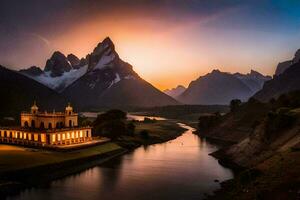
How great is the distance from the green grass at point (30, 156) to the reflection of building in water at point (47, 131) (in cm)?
626

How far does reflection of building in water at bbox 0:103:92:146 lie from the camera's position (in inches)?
4259

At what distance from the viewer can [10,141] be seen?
115 metres

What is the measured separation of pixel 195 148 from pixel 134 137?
2660cm

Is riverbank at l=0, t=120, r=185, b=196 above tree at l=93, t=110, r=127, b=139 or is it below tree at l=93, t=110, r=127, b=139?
below

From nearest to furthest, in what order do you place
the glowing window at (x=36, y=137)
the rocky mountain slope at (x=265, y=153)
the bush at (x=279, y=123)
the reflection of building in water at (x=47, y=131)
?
the rocky mountain slope at (x=265, y=153)
the bush at (x=279, y=123)
the reflection of building in water at (x=47, y=131)
the glowing window at (x=36, y=137)

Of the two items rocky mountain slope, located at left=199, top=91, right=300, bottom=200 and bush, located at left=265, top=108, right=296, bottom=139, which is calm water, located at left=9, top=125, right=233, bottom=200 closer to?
rocky mountain slope, located at left=199, top=91, right=300, bottom=200

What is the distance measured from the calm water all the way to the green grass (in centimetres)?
722

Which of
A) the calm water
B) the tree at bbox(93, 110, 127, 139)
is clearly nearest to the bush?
the calm water

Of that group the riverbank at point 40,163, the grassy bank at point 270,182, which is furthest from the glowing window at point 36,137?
the grassy bank at point 270,182

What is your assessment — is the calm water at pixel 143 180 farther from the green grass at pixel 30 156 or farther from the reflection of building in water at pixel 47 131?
the reflection of building in water at pixel 47 131

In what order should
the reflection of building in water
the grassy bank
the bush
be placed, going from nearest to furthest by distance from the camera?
the grassy bank
the bush
the reflection of building in water

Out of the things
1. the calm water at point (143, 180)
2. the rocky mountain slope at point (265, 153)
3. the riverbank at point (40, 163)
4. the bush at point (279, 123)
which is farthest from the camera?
the bush at point (279, 123)

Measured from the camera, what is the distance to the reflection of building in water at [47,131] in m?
108

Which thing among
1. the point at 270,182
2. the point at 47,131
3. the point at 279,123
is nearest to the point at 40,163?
the point at 47,131
